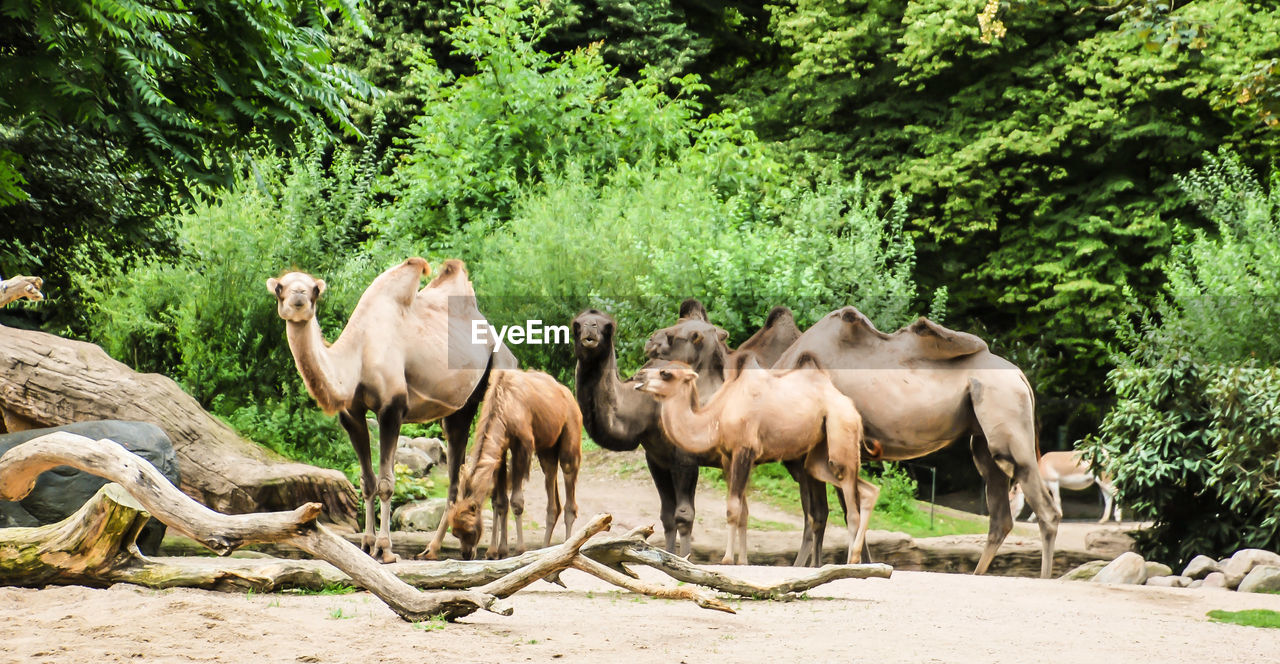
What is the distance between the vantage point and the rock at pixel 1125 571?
991 centimetres

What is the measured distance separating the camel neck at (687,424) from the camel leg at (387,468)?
1.92 m

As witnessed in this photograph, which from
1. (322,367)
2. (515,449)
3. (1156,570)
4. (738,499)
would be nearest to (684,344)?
(738,499)

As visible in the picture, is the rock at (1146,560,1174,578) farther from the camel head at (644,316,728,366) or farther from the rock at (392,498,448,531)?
the rock at (392,498,448,531)

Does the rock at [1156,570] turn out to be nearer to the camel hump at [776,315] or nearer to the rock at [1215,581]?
the rock at [1215,581]

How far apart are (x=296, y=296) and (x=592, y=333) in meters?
2.33

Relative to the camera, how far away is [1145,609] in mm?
7605

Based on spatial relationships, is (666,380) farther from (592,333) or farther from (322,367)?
(322,367)

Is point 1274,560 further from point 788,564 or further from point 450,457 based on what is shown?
point 450,457

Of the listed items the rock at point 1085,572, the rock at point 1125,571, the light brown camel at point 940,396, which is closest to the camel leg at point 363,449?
the light brown camel at point 940,396

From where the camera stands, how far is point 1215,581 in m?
9.77

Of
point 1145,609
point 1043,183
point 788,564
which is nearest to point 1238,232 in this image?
point 1043,183

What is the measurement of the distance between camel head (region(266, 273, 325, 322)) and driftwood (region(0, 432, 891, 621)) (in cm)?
151

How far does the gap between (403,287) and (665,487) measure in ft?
8.27

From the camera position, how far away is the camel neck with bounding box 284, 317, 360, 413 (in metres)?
7.58
